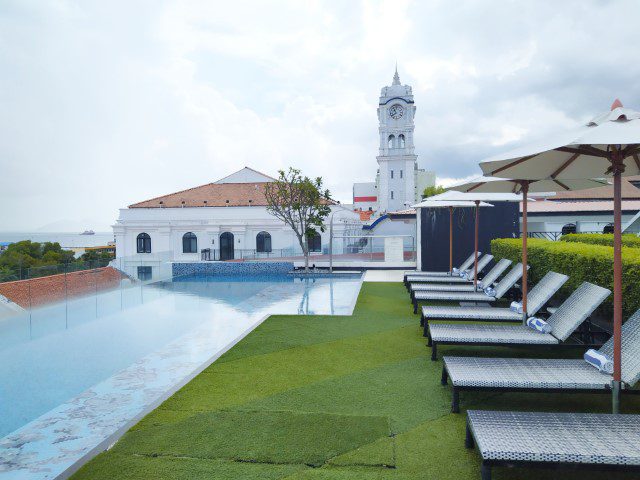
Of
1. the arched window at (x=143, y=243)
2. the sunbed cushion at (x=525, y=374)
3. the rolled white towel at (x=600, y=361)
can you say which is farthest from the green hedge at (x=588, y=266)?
the arched window at (x=143, y=243)

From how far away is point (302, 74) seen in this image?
80.5ft

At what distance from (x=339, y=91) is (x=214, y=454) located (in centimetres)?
2441

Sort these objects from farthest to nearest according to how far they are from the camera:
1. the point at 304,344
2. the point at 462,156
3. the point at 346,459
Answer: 1. the point at 462,156
2. the point at 304,344
3. the point at 346,459

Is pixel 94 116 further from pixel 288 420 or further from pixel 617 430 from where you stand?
pixel 617 430

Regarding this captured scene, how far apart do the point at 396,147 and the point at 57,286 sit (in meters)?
59.4

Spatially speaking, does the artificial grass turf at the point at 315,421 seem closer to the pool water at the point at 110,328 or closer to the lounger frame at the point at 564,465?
the lounger frame at the point at 564,465

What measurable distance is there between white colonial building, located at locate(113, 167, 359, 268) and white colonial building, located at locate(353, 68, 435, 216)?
105 feet

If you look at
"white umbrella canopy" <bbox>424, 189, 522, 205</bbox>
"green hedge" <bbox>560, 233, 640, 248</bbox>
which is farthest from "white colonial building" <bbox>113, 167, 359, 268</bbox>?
"white umbrella canopy" <bbox>424, 189, 522, 205</bbox>

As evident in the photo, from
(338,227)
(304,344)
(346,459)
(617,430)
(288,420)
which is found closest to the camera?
(617,430)

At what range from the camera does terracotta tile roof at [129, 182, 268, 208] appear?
35.6m

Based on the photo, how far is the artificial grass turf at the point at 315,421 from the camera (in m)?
3.08

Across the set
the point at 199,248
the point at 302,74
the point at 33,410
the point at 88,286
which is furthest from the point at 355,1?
the point at 199,248

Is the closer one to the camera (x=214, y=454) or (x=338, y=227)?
(x=214, y=454)

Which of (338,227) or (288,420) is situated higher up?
(338,227)
